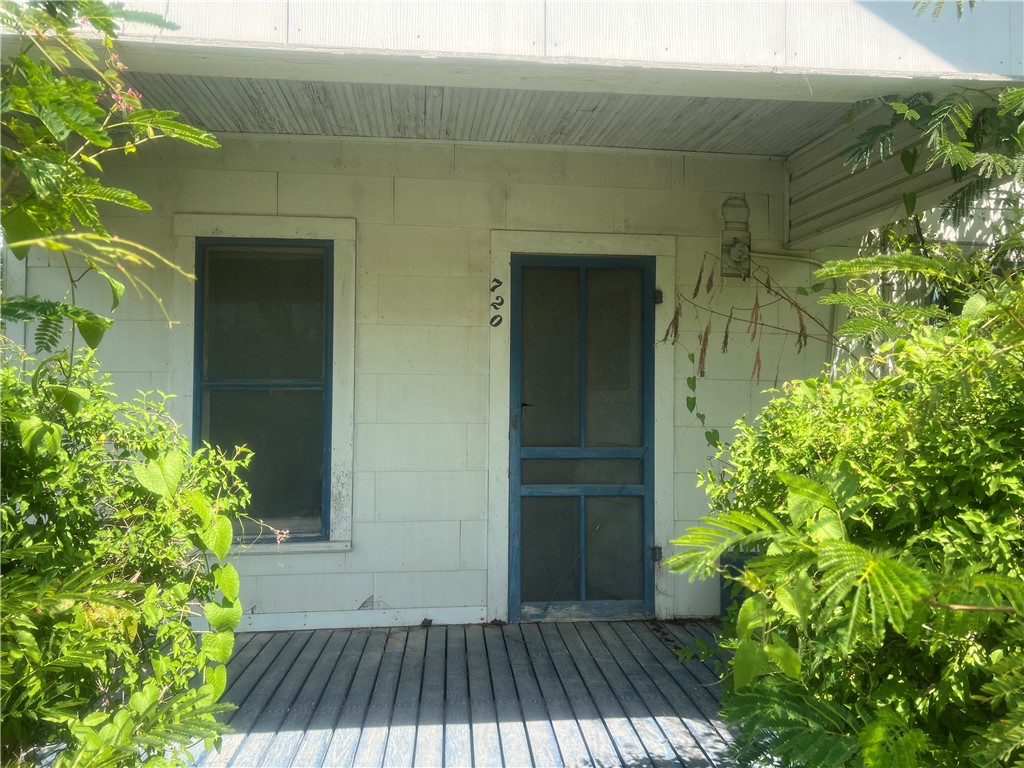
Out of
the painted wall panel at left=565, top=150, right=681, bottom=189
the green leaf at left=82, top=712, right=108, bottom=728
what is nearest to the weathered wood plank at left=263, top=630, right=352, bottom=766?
the green leaf at left=82, top=712, right=108, bottom=728

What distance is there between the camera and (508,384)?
403 cm

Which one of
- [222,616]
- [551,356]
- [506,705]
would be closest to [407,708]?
[506,705]

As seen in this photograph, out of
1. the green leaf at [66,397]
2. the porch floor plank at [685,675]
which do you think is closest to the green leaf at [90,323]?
the green leaf at [66,397]

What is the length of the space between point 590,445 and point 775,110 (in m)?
1.87

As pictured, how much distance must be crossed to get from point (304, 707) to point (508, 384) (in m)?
1.83

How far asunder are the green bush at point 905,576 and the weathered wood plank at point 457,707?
1.20 m

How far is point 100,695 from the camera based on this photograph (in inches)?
70.9

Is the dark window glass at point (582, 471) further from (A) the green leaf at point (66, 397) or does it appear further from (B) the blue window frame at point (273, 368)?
(A) the green leaf at point (66, 397)

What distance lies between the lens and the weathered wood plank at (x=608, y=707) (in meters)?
2.57

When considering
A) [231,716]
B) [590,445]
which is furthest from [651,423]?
[231,716]

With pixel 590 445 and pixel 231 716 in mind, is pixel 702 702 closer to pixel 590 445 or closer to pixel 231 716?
pixel 590 445

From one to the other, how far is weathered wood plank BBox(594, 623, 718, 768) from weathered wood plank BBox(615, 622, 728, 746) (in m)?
0.03

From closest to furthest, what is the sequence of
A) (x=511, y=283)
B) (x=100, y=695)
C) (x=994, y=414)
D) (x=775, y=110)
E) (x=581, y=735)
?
(x=994, y=414) < (x=100, y=695) < (x=581, y=735) < (x=775, y=110) < (x=511, y=283)

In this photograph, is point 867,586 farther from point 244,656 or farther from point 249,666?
point 244,656
